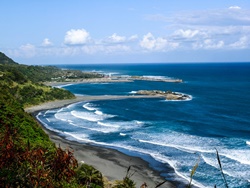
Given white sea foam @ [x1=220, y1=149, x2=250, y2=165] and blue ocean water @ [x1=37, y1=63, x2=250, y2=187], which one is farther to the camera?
white sea foam @ [x1=220, y1=149, x2=250, y2=165]

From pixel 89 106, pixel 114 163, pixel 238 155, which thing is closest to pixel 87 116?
pixel 89 106

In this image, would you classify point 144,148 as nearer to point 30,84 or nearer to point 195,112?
point 195,112

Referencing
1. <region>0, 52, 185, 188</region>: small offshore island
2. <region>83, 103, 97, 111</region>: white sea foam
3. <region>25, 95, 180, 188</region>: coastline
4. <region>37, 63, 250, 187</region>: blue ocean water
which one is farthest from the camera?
<region>83, 103, 97, 111</region>: white sea foam

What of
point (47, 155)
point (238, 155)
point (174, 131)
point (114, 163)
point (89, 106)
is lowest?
point (114, 163)

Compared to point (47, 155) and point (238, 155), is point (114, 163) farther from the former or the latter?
point (47, 155)

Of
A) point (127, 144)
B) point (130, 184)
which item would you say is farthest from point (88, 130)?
point (130, 184)

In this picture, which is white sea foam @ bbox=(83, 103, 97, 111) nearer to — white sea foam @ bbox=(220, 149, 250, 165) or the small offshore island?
the small offshore island

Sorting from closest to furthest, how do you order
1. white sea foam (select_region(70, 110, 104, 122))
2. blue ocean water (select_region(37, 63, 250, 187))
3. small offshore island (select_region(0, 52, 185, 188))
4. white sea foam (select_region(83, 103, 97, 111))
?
small offshore island (select_region(0, 52, 185, 188)), blue ocean water (select_region(37, 63, 250, 187)), white sea foam (select_region(70, 110, 104, 122)), white sea foam (select_region(83, 103, 97, 111))

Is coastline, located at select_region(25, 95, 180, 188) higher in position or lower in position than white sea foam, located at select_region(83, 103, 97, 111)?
lower

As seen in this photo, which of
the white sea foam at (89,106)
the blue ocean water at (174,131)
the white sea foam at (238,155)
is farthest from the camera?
the white sea foam at (89,106)

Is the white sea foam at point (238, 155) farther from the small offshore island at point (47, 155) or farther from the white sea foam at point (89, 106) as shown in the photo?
the white sea foam at point (89, 106)

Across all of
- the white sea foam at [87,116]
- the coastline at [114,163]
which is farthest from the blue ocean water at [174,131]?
the coastline at [114,163]

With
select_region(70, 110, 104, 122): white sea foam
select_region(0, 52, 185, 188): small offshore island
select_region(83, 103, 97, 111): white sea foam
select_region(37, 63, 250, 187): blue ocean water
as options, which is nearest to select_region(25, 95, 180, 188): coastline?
select_region(0, 52, 185, 188): small offshore island
